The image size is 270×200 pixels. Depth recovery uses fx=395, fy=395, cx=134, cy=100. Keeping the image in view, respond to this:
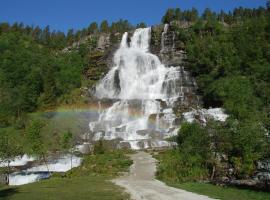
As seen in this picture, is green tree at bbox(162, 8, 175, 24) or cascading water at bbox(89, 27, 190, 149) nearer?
cascading water at bbox(89, 27, 190, 149)

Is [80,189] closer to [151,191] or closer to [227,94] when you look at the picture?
[151,191]

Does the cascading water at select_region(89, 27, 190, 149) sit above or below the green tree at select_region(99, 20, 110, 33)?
below

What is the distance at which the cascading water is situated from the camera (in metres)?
66.1

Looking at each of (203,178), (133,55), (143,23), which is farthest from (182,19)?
(203,178)

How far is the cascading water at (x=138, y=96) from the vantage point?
6606cm

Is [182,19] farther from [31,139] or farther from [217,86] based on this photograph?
[31,139]

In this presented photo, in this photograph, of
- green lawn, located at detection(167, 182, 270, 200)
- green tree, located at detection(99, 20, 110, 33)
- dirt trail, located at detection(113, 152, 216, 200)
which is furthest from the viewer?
green tree, located at detection(99, 20, 110, 33)

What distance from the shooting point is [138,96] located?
85.7 m

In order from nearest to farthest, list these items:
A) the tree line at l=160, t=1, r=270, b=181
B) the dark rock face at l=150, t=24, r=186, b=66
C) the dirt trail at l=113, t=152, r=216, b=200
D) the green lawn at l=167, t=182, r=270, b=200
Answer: the green lawn at l=167, t=182, r=270, b=200, the dirt trail at l=113, t=152, r=216, b=200, the tree line at l=160, t=1, r=270, b=181, the dark rock face at l=150, t=24, r=186, b=66

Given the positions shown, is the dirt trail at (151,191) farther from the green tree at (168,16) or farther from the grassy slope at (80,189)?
the green tree at (168,16)

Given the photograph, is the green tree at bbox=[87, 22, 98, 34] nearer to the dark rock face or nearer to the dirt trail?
the dark rock face

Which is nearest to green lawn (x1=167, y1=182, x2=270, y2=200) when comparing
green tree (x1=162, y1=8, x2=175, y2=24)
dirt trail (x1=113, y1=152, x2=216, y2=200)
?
dirt trail (x1=113, y1=152, x2=216, y2=200)

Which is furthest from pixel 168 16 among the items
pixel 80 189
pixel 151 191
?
pixel 151 191

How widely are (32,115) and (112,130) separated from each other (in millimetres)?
26571
